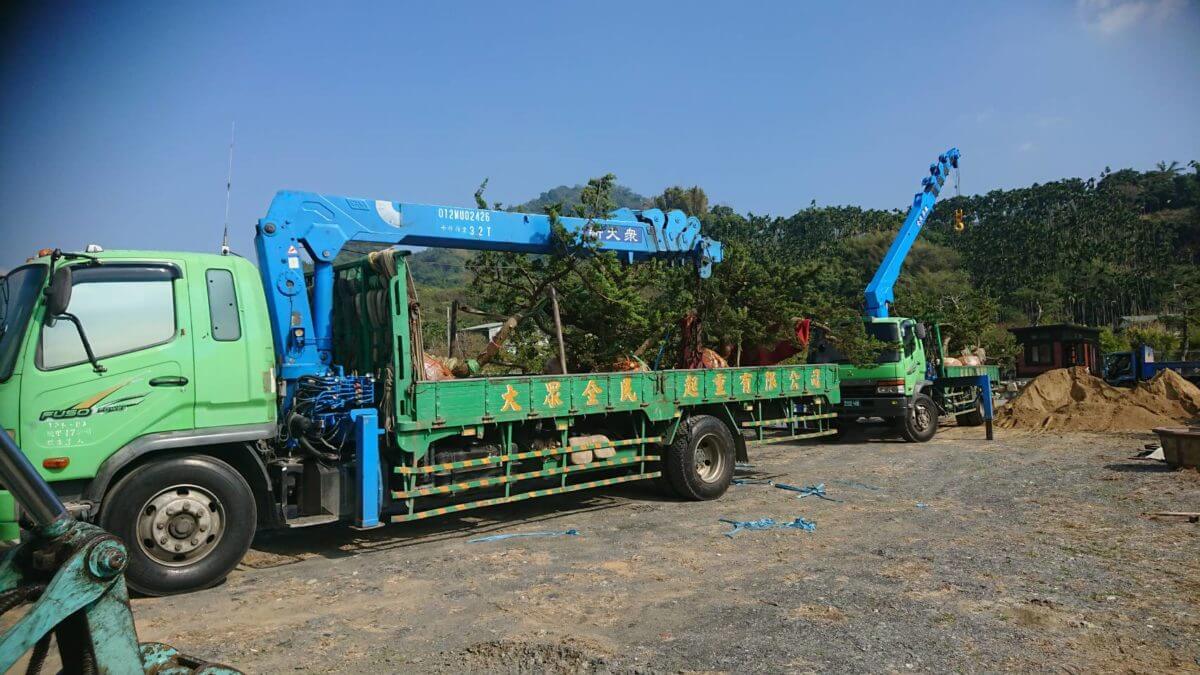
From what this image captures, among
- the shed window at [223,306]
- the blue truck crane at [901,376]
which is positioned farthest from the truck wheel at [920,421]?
the shed window at [223,306]

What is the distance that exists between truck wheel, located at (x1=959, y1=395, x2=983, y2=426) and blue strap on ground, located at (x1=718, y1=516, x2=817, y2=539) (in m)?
12.3

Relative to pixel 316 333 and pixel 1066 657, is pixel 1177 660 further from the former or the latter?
pixel 316 333

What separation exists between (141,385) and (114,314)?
0.53 metres

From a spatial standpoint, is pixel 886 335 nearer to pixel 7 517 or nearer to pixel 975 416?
pixel 975 416

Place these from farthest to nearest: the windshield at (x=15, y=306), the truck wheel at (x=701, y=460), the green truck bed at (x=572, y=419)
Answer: the truck wheel at (x=701, y=460)
the green truck bed at (x=572, y=419)
the windshield at (x=15, y=306)

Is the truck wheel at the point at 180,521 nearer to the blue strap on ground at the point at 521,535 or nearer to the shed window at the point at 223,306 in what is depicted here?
the shed window at the point at 223,306

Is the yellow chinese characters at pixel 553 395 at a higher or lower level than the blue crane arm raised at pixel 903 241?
→ lower

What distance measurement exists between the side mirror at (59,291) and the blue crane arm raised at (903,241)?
46.4 feet

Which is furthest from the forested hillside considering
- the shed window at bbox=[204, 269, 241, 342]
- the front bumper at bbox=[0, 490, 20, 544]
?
the front bumper at bbox=[0, 490, 20, 544]

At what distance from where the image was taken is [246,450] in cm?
600

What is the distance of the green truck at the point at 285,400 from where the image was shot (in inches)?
208

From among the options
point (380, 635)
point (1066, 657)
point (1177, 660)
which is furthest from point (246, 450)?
point (1177, 660)

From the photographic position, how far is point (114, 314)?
5.53m

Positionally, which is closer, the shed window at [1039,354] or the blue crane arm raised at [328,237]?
the blue crane arm raised at [328,237]
